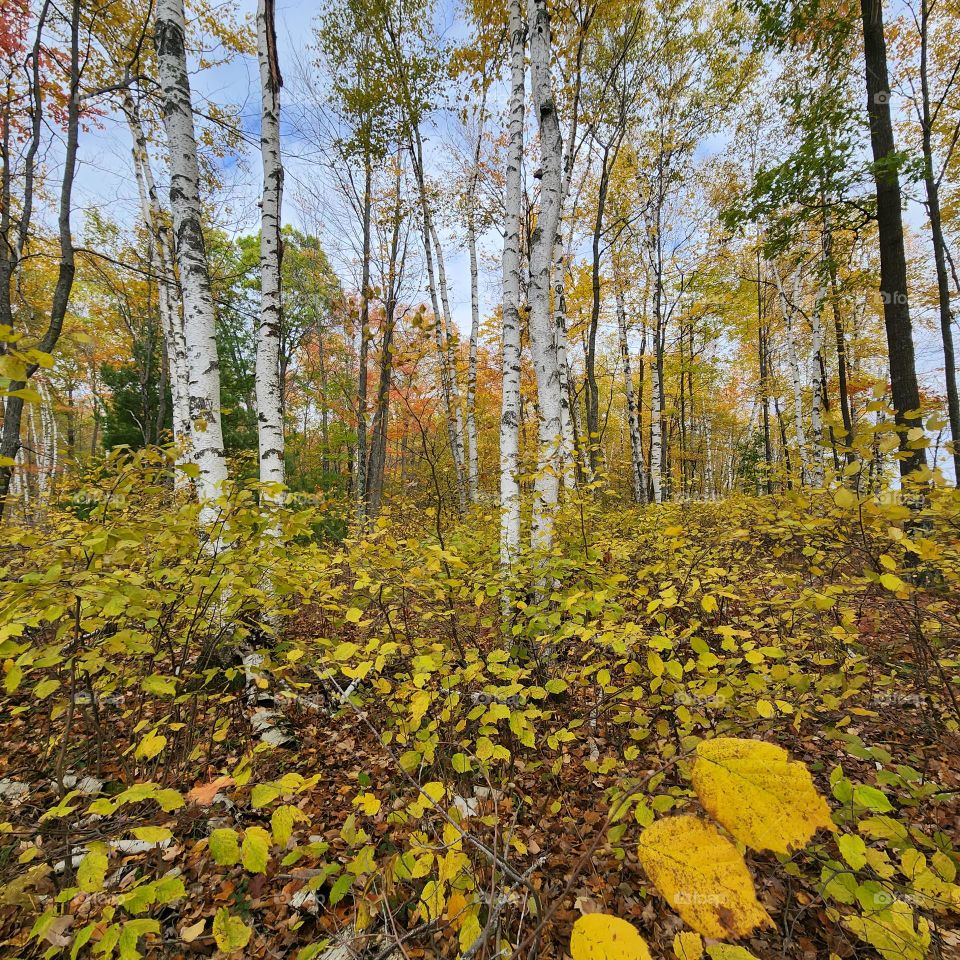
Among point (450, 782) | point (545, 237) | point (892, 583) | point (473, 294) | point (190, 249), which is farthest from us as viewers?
point (473, 294)

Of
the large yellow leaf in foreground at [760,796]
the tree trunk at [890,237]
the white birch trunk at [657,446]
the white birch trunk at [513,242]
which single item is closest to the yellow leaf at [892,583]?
the large yellow leaf in foreground at [760,796]

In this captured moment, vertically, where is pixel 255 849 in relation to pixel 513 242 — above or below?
below

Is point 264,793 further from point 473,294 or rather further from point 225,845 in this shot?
point 473,294

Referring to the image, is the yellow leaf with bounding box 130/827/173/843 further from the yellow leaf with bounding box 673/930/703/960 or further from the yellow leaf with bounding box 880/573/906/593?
the yellow leaf with bounding box 880/573/906/593

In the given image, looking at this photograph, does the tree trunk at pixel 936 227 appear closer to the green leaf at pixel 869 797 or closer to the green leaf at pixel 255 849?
the green leaf at pixel 869 797

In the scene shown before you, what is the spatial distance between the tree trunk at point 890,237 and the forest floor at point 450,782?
11.0 ft

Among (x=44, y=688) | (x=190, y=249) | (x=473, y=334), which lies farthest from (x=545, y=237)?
(x=473, y=334)

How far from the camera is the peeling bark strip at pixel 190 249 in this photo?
3859mm

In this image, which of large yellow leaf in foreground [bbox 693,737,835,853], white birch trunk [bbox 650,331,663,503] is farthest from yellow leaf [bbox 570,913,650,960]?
white birch trunk [bbox 650,331,663,503]

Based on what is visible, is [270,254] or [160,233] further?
[160,233]

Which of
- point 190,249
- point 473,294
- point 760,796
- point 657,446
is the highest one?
point 473,294

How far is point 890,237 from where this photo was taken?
16.9ft

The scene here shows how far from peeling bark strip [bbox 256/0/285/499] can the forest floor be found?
2066mm

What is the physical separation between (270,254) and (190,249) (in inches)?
33.7
